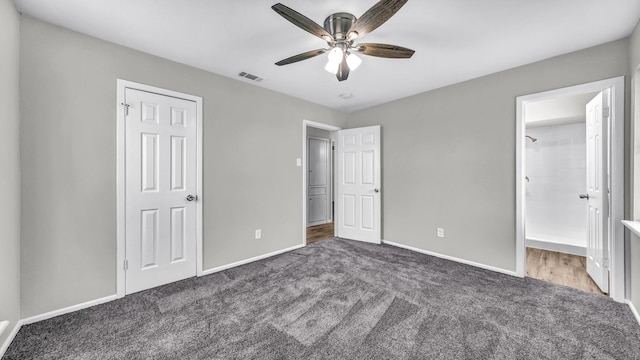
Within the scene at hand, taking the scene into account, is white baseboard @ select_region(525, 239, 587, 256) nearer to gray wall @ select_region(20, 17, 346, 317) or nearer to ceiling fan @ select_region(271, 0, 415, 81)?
ceiling fan @ select_region(271, 0, 415, 81)

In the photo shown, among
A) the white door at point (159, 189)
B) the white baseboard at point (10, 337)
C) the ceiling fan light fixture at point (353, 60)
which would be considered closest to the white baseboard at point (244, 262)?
the white door at point (159, 189)

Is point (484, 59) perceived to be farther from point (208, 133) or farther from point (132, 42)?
point (132, 42)

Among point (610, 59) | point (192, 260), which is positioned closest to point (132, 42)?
point (192, 260)

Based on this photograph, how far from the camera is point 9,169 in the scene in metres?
1.73

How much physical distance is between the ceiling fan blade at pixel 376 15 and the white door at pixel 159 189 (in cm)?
198

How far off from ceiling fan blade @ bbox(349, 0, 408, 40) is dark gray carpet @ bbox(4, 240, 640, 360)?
2096 millimetres

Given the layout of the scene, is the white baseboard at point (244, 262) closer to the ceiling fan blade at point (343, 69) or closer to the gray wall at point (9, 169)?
the gray wall at point (9, 169)

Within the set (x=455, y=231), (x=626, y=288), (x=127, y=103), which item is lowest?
(x=626, y=288)

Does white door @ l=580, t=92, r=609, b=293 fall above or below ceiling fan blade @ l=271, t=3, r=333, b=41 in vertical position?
below

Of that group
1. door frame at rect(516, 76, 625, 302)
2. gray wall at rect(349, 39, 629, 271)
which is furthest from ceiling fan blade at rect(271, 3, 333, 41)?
door frame at rect(516, 76, 625, 302)

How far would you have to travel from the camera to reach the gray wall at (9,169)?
5.36ft

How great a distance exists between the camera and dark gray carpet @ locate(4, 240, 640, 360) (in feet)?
5.34

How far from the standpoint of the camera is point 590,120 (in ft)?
8.89

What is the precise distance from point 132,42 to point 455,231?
4.07 m
